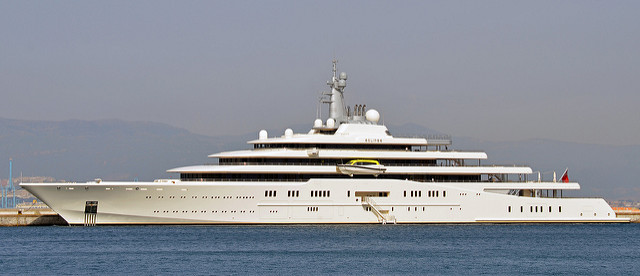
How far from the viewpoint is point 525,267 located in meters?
35.3

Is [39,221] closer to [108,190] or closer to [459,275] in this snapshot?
[108,190]

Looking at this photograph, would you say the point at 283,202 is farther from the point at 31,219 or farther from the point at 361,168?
the point at 31,219

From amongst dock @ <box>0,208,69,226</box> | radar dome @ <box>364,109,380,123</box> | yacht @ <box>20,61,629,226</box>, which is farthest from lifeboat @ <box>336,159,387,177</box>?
dock @ <box>0,208,69,226</box>

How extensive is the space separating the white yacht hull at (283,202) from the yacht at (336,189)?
1.8 inches

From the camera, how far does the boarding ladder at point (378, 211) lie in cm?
4862

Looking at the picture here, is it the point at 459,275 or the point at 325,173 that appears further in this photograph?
the point at 325,173

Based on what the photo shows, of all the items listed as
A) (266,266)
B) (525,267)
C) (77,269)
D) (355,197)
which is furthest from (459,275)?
(355,197)

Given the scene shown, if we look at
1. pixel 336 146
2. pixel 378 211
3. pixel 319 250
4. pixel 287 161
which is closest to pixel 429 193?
pixel 378 211

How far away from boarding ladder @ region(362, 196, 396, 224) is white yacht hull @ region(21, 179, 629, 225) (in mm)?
49

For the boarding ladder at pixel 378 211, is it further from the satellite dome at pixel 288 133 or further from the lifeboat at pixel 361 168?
the satellite dome at pixel 288 133

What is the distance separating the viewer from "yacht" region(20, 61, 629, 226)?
46.5 metres

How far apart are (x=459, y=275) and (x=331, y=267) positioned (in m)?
4.45

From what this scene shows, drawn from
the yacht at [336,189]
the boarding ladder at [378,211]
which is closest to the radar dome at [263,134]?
the yacht at [336,189]

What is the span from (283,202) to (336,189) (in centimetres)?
267
